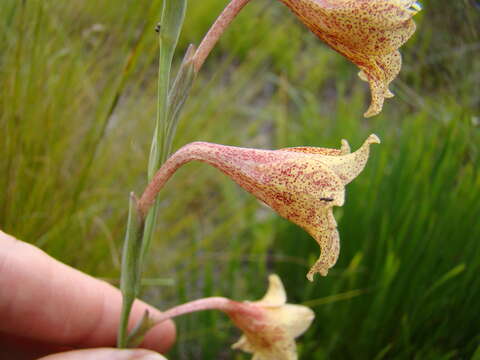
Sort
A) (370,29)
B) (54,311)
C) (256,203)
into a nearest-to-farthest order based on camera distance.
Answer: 1. (370,29)
2. (54,311)
3. (256,203)

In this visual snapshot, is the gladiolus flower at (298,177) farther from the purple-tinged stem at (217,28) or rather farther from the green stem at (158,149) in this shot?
the purple-tinged stem at (217,28)

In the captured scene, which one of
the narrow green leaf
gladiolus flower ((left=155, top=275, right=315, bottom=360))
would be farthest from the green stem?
gladiolus flower ((left=155, top=275, right=315, bottom=360))

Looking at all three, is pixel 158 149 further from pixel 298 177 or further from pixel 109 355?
pixel 109 355

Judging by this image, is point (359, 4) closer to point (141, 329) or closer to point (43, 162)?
point (141, 329)

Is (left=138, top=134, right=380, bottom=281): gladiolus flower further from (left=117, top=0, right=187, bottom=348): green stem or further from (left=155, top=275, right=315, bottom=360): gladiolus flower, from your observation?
(left=155, top=275, right=315, bottom=360): gladiolus flower

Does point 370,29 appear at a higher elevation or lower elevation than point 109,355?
higher

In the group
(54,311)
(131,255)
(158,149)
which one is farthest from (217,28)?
(54,311)
